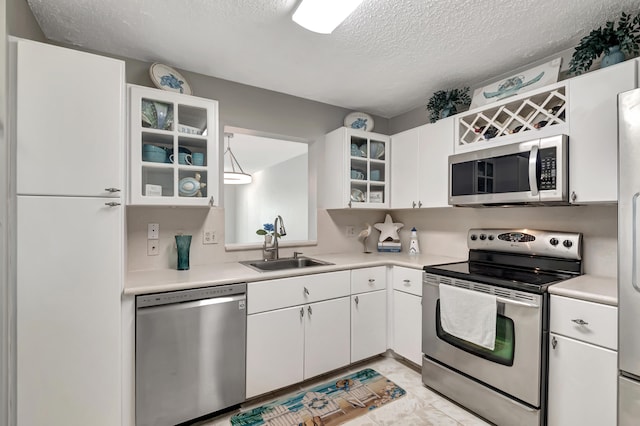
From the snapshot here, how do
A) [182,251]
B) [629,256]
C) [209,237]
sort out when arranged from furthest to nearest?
[209,237] < [182,251] < [629,256]

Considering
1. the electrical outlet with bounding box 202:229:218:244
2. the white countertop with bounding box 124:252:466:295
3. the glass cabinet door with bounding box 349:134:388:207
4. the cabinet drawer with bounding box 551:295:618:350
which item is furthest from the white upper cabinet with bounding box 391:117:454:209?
the electrical outlet with bounding box 202:229:218:244

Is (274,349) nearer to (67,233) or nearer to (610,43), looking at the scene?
(67,233)

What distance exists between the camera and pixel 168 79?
2.15 meters

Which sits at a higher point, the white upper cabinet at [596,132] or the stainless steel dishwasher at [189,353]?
the white upper cabinet at [596,132]

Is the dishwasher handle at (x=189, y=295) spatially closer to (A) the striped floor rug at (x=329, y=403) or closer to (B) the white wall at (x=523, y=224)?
(A) the striped floor rug at (x=329, y=403)

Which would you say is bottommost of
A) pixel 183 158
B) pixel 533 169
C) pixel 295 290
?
pixel 295 290

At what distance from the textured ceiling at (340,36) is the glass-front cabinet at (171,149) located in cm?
36

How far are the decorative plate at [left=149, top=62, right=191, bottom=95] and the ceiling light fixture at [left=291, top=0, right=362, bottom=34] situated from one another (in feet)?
3.35

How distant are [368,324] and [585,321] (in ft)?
4.64

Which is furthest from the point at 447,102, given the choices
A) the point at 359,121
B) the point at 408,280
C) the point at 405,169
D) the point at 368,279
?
the point at 368,279

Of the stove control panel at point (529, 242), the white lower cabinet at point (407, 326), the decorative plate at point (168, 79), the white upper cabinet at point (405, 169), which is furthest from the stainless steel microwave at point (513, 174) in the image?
the decorative plate at point (168, 79)

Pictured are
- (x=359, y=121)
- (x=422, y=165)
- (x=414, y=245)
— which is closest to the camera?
(x=422, y=165)

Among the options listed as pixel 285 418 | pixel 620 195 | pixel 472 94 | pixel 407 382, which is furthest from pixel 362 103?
pixel 285 418

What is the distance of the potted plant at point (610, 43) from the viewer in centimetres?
162
